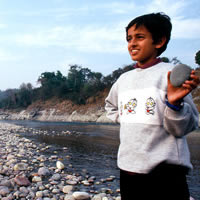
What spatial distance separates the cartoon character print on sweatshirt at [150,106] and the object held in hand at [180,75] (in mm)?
237

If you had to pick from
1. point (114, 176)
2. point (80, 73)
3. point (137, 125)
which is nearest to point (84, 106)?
point (80, 73)

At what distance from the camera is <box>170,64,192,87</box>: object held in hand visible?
43.1 inches

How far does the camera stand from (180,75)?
1.10 m

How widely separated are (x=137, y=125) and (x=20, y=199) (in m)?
2.29

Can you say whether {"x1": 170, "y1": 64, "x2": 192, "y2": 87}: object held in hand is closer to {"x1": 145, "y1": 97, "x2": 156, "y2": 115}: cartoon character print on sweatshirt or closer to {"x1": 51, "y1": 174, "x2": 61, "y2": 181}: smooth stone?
{"x1": 145, "y1": 97, "x2": 156, "y2": 115}: cartoon character print on sweatshirt

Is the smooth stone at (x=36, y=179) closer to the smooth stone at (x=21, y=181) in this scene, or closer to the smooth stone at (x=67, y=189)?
the smooth stone at (x=21, y=181)

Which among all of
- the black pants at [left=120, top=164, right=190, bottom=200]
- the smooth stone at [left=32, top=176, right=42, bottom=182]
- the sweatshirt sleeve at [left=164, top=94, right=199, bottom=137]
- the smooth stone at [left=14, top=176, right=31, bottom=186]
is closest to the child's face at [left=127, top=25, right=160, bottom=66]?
the sweatshirt sleeve at [left=164, top=94, right=199, bottom=137]

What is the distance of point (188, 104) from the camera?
4.12 ft

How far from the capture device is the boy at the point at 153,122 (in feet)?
4.06

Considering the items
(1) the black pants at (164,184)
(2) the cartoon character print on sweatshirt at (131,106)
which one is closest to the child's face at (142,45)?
(2) the cartoon character print on sweatshirt at (131,106)

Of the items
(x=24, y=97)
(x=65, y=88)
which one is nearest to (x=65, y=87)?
(x=65, y=88)

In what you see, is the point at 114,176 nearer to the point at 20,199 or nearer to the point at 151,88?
the point at 20,199

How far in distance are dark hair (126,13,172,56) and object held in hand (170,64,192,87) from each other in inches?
17.5

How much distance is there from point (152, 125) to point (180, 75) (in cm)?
39
